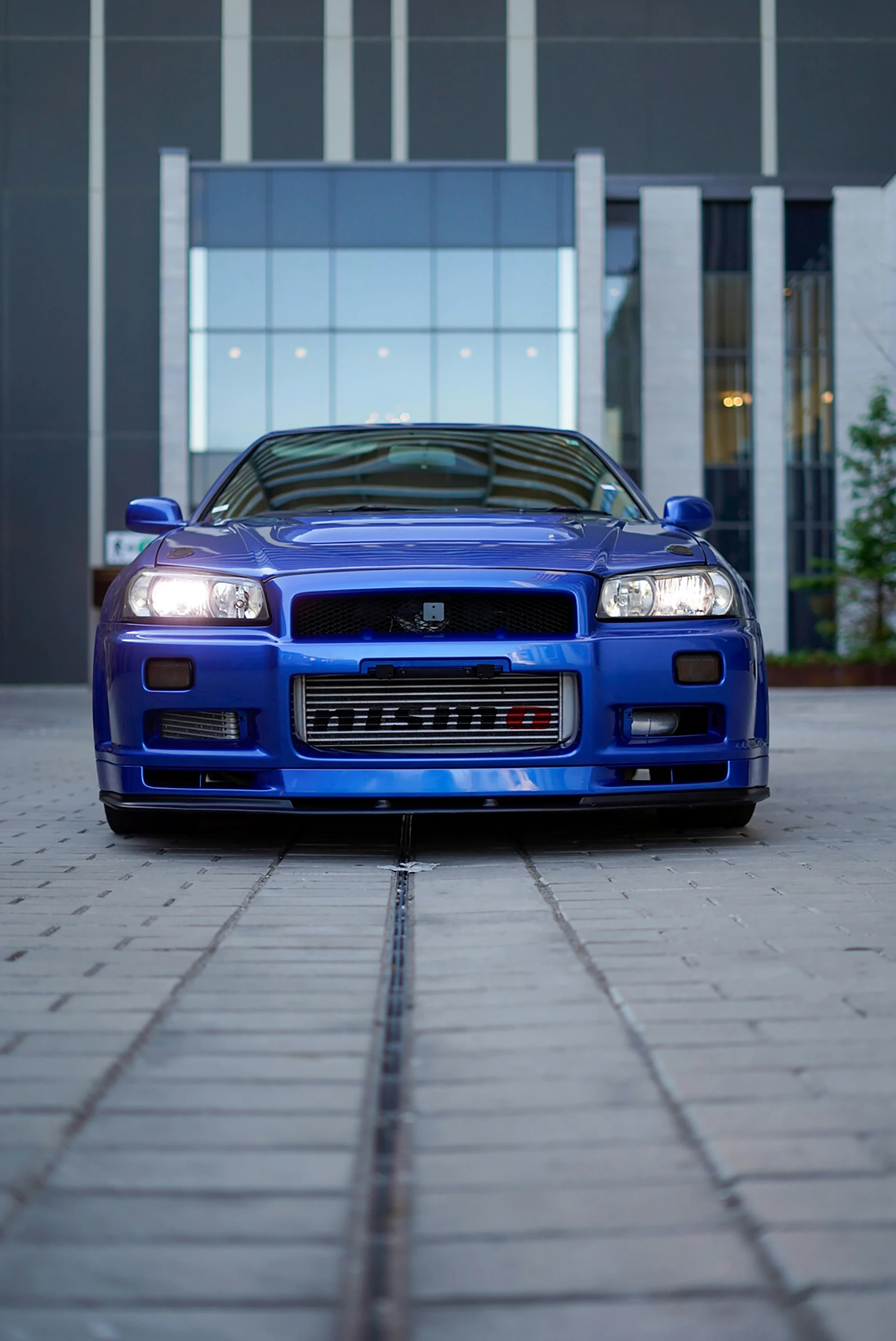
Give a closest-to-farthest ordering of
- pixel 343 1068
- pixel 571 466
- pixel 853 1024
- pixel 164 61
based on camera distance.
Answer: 1. pixel 343 1068
2. pixel 853 1024
3. pixel 571 466
4. pixel 164 61

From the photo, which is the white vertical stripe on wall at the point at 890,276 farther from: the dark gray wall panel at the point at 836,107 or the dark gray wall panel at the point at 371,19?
the dark gray wall panel at the point at 371,19

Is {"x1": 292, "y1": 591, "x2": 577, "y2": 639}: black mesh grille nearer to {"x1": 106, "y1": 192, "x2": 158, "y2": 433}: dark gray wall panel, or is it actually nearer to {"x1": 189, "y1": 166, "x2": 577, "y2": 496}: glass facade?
{"x1": 189, "y1": 166, "x2": 577, "y2": 496}: glass facade

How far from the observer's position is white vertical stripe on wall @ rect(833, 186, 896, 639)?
30.0 meters

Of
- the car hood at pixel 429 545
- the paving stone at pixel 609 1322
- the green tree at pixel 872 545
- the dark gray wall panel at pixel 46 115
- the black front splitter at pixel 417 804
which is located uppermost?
the dark gray wall panel at pixel 46 115

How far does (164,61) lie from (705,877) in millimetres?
29762

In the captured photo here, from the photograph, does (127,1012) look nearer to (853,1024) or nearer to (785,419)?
(853,1024)

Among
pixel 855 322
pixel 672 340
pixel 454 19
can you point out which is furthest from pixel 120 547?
pixel 855 322

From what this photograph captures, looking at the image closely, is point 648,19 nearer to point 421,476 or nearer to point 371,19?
point 371,19

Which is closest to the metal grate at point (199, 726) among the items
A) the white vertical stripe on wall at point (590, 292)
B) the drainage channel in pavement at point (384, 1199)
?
the drainage channel in pavement at point (384, 1199)

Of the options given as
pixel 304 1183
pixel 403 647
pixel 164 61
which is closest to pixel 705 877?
pixel 403 647

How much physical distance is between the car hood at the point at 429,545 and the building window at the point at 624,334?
988 inches

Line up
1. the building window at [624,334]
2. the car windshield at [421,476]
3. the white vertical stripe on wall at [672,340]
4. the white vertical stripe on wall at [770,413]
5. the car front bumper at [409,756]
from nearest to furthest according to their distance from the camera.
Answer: the car front bumper at [409,756], the car windshield at [421,476], the white vertical stripe on wall at [672,340], the building window at [624,334], the white vertical stripe on wall at [770,413]

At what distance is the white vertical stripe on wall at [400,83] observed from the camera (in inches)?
1134

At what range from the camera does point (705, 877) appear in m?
3.74
